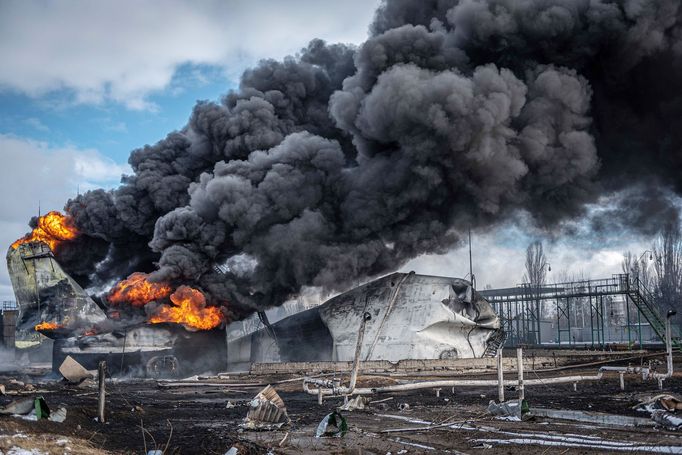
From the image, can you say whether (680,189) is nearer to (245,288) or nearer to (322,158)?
(322,158)

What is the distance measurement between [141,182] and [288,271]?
37.4ft

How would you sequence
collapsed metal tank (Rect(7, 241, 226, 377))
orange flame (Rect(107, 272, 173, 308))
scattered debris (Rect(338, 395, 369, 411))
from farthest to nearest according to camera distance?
orange flame (Rect(107, 272, 173, 308))
collapsed metal tank (Rect(7, 241, 226, 377))
scattered debris (Rect(338, 395, 369, 411))

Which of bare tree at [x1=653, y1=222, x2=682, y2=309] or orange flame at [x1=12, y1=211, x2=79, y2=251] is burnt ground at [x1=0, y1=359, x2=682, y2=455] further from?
bare tree at [x1=653, y1=222, x2=682, y2=309]

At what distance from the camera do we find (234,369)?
36.1m

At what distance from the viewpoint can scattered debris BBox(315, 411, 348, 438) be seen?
1130 cm

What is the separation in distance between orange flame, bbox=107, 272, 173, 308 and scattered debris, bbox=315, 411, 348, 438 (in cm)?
2347

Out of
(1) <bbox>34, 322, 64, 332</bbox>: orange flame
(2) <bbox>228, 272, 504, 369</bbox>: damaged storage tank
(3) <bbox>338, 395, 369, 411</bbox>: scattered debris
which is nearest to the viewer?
(3) <bbox>338, 395, 369, 411</bbox>: scattered debris

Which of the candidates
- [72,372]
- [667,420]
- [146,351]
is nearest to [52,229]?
[146,351]

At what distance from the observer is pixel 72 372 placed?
2309cm

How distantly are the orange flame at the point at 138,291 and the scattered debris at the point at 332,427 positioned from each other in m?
23.5

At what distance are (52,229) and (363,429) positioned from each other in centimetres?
3344

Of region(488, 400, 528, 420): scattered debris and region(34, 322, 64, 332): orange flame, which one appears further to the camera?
region(34, 322, 64, 332): orange flame

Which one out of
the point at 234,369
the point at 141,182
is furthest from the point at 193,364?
the point at 141,182


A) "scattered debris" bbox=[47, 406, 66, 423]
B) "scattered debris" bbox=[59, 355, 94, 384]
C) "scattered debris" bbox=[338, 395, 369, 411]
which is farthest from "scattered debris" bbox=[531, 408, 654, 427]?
"scattered debris" bbox=[59, 355, 94, 384]
